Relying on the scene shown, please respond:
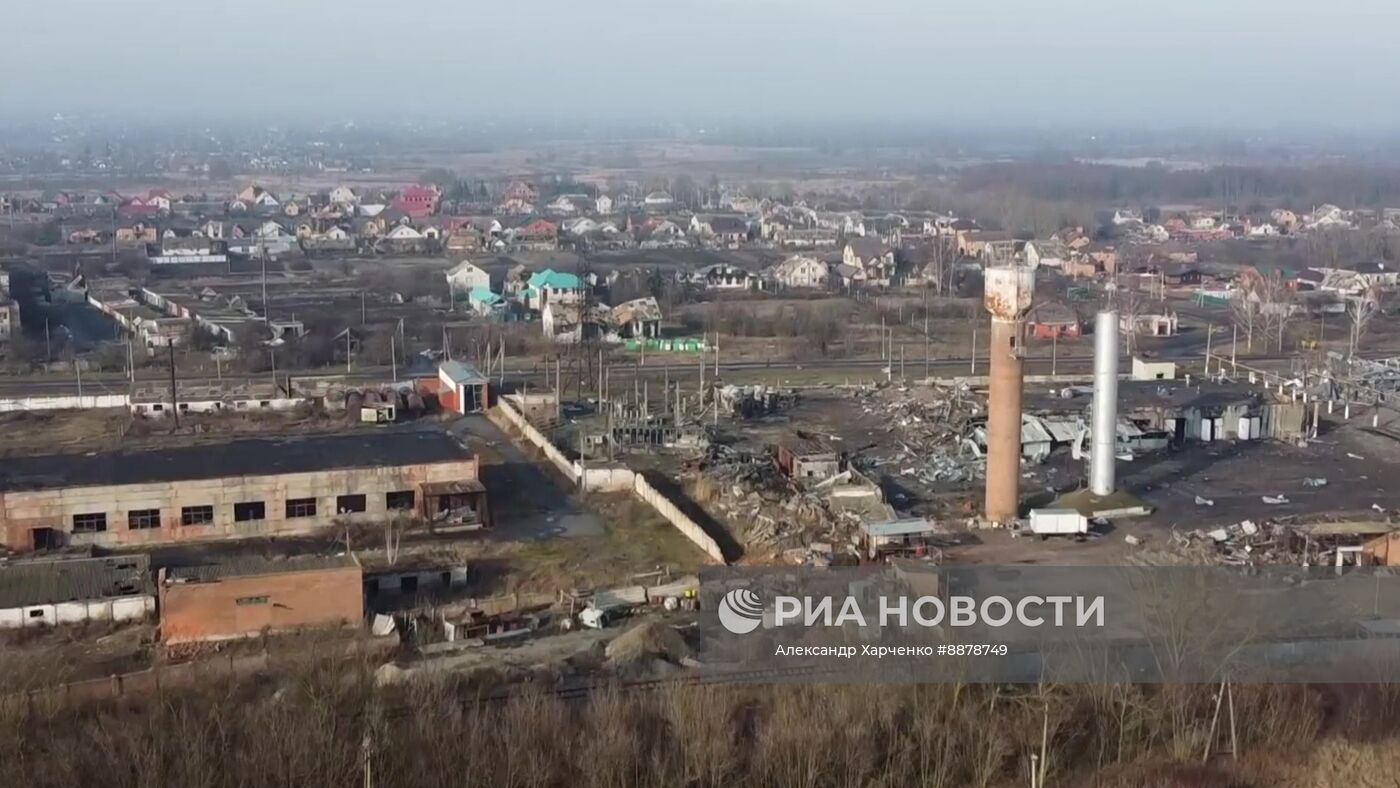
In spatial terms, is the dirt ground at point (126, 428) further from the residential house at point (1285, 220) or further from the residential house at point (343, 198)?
the residential house at point (1285, 220)

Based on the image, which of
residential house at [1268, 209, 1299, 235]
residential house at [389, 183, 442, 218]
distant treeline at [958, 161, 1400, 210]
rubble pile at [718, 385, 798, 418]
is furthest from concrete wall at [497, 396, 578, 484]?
distant treeline at [958, 161, 1400, 210]

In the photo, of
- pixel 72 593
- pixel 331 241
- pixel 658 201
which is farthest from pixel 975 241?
pixel 72 593

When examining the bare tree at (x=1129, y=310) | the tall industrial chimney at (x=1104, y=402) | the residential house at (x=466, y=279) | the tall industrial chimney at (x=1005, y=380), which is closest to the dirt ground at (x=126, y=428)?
the tall industrial chimney at (x=1005, y=380)

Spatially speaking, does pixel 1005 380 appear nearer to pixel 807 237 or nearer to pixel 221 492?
pixel 221 492

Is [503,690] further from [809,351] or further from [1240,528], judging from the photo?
[809,351]

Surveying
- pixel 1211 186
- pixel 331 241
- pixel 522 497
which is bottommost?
pixel 522 497
